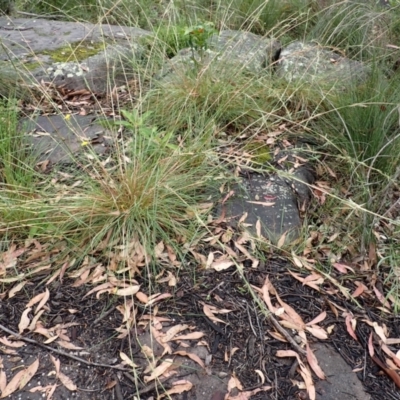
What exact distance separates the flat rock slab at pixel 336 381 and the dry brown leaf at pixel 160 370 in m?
0.54

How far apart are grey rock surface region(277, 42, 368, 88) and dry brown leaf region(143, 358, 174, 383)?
204cm

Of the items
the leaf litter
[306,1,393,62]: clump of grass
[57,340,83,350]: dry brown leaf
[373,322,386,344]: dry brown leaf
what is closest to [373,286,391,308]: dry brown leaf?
the leaf litter

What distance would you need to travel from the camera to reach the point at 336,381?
1.62m

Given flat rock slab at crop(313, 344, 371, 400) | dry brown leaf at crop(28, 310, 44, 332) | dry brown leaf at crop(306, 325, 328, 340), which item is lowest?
flat rock slab at crop(313, 344, 371, 400)

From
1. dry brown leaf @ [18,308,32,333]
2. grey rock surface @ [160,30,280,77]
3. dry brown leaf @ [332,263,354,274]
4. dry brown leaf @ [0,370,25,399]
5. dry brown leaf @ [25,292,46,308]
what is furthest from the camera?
grey rock surface @ [160,30,280,77]

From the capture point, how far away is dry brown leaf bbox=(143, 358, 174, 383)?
1551 mm

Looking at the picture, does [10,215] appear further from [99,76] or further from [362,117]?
[362,117]

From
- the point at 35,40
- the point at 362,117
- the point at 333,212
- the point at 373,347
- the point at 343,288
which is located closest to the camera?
the point at 373,347

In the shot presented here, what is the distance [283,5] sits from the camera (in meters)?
4.39

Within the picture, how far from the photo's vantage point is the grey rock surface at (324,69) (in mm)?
3031

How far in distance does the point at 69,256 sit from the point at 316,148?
1.60 metres

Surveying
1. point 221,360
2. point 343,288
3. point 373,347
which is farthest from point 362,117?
point 221,360

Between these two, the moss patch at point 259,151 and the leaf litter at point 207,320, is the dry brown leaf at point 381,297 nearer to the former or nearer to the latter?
the leaf litter at point 207,320

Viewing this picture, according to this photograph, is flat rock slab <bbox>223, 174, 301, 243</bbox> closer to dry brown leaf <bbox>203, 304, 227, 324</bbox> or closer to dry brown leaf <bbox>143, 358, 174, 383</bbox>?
dry brown leaf <bbox>203, 304, 227, 324</bbox>
